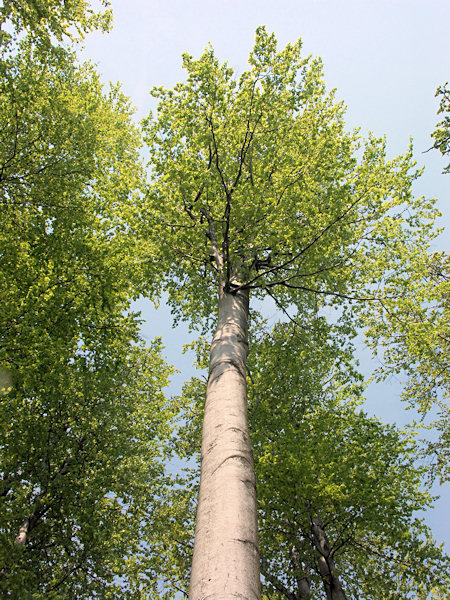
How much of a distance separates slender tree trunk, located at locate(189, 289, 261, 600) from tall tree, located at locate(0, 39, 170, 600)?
3470mm

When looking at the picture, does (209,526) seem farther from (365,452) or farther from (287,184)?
(365,452)

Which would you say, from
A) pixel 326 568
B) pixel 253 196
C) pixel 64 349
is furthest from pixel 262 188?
pixel 326 568

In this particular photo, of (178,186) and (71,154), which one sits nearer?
(178,186)

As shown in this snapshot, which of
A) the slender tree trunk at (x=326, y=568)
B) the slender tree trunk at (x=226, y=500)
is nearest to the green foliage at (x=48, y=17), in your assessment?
the slender tree trunk at (x=226, y=500)

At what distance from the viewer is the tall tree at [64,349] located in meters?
7.07

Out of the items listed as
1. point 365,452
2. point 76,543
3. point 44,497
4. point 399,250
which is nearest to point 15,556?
point 44,497

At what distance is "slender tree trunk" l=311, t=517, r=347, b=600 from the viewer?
7.66m

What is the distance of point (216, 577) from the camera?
2275mm

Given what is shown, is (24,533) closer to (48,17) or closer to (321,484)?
(321,484)

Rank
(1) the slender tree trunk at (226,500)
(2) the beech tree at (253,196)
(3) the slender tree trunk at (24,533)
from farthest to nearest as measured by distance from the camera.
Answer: (3) the slender tree trunk at (24,533), (2) the beech tree at (253,196), (1) the slender tree trunk at (226,500)

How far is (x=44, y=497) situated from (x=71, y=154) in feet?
26.1

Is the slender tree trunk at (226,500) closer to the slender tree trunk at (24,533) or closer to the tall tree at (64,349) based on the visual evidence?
the tall tree at (64,349)

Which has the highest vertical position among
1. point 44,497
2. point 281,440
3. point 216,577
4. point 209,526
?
point 281,440

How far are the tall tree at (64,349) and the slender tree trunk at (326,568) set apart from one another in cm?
451
